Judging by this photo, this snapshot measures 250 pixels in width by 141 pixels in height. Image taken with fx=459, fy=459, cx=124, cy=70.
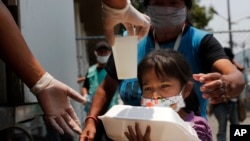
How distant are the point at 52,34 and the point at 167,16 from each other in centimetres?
64

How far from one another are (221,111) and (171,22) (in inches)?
161

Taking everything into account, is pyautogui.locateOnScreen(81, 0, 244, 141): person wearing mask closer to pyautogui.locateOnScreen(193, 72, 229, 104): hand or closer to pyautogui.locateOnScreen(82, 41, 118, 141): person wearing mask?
pyautogui.locateOnScreen(193, 72, 229, 104): hand

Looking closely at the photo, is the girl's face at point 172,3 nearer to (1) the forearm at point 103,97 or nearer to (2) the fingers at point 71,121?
(1) the forearm at point 103,97

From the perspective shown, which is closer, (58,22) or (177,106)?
(177,106)

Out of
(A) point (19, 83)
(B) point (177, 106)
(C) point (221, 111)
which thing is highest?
(A) point (19, 83)

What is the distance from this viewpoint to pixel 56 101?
1526 mm

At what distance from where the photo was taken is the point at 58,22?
2.69 meters

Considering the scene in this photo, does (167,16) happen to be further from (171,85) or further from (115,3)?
(115,3)

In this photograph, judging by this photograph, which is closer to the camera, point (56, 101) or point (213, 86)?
point (56, 101)

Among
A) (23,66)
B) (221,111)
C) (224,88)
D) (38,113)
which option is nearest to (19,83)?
(38,113)

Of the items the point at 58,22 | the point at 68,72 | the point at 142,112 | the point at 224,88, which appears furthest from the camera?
the point at 68,72

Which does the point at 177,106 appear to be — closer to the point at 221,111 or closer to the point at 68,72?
the point at 68,72

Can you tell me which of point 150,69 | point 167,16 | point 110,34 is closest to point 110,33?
point 110,34

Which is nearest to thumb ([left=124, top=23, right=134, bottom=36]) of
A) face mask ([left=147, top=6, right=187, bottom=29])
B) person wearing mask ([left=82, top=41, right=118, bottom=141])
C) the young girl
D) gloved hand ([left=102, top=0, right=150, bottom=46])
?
gloved hand ([left=102, top=0, right=150, bottom=46])
